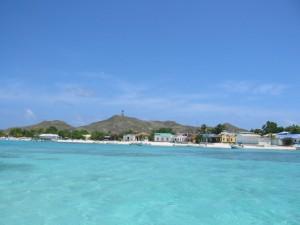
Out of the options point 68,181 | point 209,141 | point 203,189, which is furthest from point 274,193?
point 209,141

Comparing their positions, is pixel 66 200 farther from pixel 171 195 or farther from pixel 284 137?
pixel 284 137

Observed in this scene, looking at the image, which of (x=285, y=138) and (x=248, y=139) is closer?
(x=285, y=138)

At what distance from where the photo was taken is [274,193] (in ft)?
56.9

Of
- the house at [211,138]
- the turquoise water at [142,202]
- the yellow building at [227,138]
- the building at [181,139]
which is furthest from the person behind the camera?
the building at [181,139]

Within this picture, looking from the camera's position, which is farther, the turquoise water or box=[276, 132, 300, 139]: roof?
box=[276, 132, 300, 139]: roof

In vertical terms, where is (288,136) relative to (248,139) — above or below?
above

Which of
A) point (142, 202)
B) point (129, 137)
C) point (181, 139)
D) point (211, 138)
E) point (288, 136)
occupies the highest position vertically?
point (129, 137)

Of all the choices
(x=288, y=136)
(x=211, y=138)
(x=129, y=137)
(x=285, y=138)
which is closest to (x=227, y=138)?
(x=211, y=138)

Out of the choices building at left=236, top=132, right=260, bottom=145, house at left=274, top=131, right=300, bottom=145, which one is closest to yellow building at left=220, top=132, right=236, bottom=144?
building at left=236, top=132, right=260, bottom=145

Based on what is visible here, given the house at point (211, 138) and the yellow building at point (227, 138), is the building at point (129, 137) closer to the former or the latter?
the house at point (211, 138)

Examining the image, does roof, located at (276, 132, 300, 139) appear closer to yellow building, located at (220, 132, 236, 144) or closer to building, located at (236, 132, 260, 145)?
building, located at (236, 132, 260, 145)

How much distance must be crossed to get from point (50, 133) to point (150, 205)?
466ft

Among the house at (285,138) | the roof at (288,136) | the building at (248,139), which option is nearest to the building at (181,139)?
the building at (248,139)

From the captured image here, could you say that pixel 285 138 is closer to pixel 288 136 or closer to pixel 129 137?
pixel 288 136
